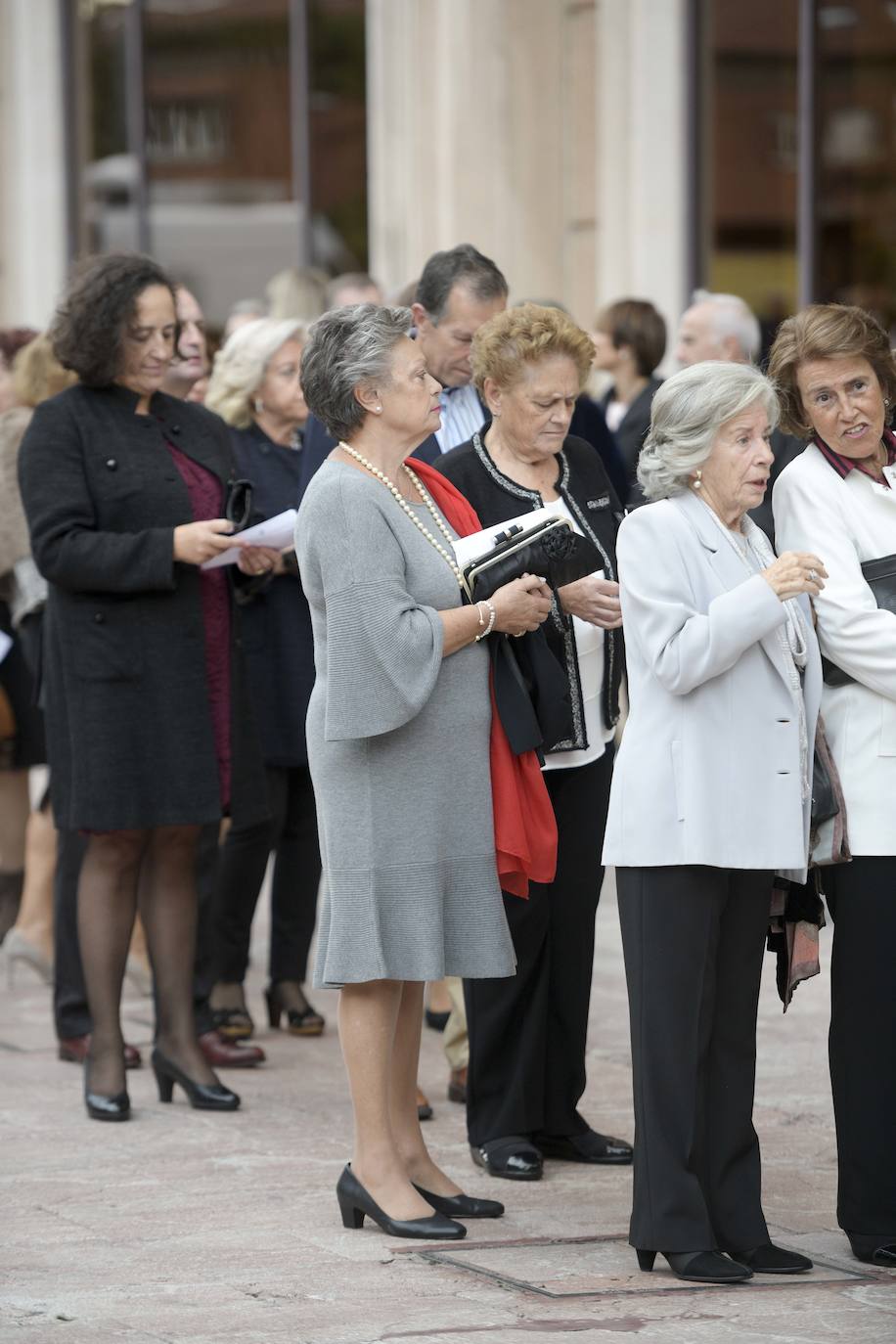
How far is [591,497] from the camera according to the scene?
18.8ft

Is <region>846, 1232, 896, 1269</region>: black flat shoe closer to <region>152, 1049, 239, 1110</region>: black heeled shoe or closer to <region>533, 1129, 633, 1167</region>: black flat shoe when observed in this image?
<region>533, 1129, 633, 1167</region>: black flat shoe

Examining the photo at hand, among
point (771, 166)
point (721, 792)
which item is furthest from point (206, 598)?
point (771, 166)

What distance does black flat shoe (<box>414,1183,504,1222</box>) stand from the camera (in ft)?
16.8

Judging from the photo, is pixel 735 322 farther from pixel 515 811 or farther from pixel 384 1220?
pixel 384 1220

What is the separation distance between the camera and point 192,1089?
6.23 metres

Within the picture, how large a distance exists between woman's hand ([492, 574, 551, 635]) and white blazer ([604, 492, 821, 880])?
0.94 feet

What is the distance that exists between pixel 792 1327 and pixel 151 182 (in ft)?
39.5

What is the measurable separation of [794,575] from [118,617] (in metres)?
2.19

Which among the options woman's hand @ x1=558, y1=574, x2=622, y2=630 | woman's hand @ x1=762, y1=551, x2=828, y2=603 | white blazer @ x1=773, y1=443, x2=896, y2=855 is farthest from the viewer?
woman's hand @ x1=558, y1=574, x2=622, y2=630

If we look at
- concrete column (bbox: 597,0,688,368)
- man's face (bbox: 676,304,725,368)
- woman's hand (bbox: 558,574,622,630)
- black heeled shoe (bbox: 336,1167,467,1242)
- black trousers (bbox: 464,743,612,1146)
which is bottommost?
black heeled shoe (bbox: 336,1167,467,1242)

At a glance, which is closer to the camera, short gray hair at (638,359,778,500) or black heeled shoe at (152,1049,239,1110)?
short gray hair at (638,359,778,500)

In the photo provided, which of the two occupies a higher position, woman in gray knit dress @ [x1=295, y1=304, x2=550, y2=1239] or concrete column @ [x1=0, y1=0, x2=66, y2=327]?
concrete column @ [x1=0, y1=0, x2=66, y2=327]

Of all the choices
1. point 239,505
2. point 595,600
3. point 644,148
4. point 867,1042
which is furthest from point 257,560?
Answer: point 644,148

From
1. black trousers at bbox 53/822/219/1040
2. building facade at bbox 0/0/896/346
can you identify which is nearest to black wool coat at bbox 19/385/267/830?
black trousers at bbox 53/822/219/1040
